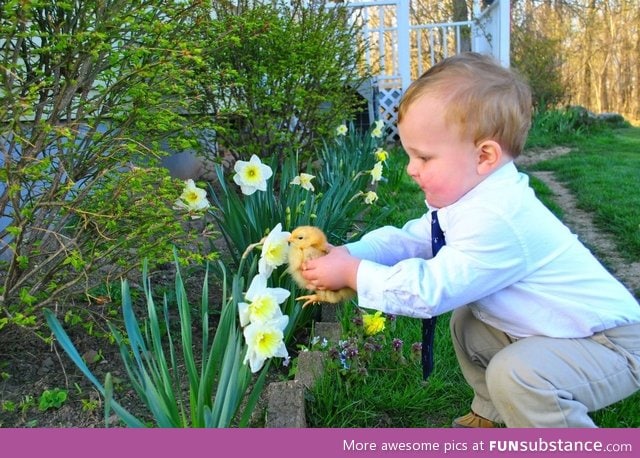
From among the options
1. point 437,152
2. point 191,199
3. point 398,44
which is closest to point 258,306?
point 437,152

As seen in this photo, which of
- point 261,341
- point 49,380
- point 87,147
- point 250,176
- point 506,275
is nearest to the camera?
point 261,341

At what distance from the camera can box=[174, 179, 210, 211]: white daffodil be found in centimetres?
→ 251

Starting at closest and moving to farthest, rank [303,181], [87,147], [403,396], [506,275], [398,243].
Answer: [506,275], [398,243], [403,396], [87,147], [303,181]

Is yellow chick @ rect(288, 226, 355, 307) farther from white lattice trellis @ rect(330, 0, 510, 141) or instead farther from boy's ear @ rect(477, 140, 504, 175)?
white lattice trellis @ rect(330, 0, 510, 141)

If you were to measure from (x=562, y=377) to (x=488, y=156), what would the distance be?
0.59m

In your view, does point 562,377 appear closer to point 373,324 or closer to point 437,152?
point 437,152

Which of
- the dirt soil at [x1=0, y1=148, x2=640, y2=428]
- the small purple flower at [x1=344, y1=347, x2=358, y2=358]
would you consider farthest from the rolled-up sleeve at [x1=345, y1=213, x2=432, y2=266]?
the dirt soil at [x1=0, y1=148, x2=640, y2=428]

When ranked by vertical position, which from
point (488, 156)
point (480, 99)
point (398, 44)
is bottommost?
point (488, 156)

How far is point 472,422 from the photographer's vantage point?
2094mm

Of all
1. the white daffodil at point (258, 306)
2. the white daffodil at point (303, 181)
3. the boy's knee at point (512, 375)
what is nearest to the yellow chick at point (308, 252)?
the white daffodil at point (258, 306)

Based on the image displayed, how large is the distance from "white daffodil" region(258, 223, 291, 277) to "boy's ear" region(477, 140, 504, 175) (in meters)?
0.55

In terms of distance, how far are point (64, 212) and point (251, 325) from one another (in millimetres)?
1154
